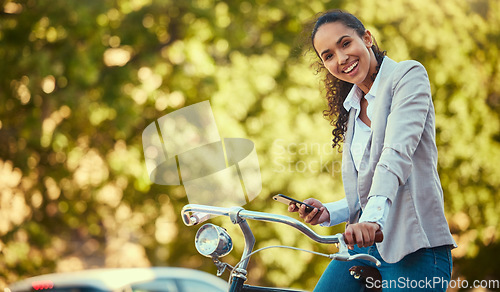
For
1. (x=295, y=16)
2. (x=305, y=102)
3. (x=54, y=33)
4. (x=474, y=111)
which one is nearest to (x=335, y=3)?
(x=295, y=16)

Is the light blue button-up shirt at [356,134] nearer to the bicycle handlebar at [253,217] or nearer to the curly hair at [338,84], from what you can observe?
the curly hair at [338,84]

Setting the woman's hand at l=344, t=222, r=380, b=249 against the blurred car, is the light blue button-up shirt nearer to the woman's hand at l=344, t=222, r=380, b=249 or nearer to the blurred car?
the woman's hand at l=344, t=222, r=380, b=249

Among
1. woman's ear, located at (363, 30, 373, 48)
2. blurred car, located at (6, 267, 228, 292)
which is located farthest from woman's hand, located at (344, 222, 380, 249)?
blurred car, located at (6, 267, 228, 292)

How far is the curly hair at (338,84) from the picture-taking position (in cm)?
154

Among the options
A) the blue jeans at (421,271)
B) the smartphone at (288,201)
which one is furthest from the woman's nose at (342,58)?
the blue jeans at (421,271)

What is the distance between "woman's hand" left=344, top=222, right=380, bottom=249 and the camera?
1.21 meters

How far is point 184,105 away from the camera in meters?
4.62

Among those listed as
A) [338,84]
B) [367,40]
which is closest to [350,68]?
[367,40]

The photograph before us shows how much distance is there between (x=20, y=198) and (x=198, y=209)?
4042 mm

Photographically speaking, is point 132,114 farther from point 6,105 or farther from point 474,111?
point 474,111

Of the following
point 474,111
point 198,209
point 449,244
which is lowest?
point 449,244

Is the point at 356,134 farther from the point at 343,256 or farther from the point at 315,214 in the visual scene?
the point at 343,256

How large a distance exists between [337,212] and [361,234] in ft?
1.47

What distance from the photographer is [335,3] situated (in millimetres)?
4566
